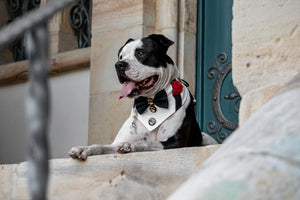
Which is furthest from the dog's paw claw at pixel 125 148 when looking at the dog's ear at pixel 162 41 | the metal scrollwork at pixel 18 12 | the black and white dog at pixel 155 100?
the metal scrollwork at pixel 18 12

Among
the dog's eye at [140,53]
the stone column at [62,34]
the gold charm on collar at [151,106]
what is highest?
the stone column at [62,34]

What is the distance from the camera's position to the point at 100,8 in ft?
14.9

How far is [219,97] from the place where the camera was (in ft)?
13.7

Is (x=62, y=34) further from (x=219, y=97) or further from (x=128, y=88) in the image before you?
(x=128, y=88)

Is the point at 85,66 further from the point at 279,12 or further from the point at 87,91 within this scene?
the point at 279,12

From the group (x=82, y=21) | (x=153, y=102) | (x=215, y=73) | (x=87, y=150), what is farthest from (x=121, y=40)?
(x=87, y=150)

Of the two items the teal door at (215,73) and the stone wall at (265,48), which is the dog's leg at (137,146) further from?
the teal door at (215,73)

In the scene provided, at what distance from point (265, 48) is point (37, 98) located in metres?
1.24

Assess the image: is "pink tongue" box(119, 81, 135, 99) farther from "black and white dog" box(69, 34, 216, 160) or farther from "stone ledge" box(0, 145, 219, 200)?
"stone ledge" box(0, 145, 219, 200)

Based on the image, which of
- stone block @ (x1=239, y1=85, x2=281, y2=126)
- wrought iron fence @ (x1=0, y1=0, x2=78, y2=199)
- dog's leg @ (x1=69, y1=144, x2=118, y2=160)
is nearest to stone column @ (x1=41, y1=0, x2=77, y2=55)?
dog's leg @ (x1=69, y1=144, x2=118, y2=160)

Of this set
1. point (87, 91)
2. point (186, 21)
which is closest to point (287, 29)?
point (186, 21)

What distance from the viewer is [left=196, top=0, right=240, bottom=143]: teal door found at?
4102 mm

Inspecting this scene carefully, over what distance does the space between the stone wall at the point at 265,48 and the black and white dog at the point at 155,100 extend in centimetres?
92

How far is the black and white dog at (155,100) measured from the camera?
2.77m
